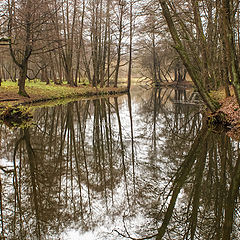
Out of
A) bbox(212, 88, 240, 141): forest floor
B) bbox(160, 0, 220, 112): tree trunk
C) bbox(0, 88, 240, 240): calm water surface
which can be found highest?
bbox(160, 0, 220, 112): tree trunk

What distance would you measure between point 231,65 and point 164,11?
3.18 meters

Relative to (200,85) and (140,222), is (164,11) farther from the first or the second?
(140,222)

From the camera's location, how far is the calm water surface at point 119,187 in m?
3.26

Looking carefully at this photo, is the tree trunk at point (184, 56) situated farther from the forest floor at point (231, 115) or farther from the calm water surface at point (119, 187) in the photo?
the calm water surface at point (119, 187)

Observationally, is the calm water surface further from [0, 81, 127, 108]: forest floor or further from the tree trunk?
[0, 81, 127, 108]: forest floor

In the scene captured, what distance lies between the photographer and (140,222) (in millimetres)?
3398

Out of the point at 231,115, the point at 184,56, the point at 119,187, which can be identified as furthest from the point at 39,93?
the point at 119,187

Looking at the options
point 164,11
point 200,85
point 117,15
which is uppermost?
point 117,15

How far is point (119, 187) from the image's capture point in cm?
450

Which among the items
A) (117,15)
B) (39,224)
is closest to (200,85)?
(39,224)

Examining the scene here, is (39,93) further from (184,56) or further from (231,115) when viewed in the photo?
(231,115)

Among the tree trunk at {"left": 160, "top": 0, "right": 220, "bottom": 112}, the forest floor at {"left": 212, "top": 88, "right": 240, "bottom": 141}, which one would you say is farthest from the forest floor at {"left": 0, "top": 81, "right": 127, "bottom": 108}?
the forest floor at {"left": 212, "top": 88, "right": 240, "bottom": 141}

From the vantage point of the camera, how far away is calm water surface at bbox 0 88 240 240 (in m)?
3.26

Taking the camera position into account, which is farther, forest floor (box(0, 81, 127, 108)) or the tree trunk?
forest floor (box(0, 81, 127, 108))
